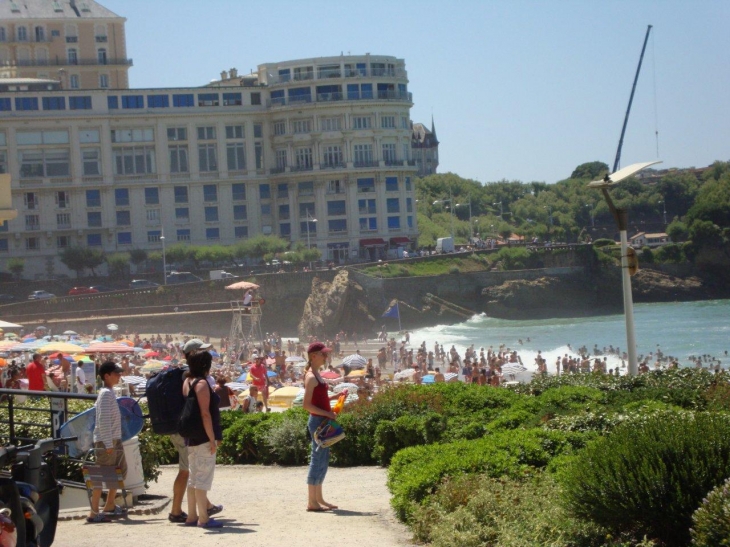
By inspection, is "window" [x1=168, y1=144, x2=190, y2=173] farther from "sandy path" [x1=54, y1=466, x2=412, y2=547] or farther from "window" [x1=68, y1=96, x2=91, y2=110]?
"sandy path" [x1=54, y1=466, x2=412, y2=547]

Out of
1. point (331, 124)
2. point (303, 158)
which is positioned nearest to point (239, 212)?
point (303, 158)

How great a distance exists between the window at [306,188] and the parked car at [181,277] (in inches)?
510

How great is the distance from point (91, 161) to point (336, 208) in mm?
17611

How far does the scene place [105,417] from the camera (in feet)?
28.8

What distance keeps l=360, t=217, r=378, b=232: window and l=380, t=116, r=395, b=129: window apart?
22.1 feet

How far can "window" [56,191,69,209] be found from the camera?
258 ft

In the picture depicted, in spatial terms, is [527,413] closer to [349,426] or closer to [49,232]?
[349,426]

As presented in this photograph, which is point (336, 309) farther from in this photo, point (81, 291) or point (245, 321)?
point (81, 291)

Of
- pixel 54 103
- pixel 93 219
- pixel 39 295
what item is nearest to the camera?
pixel 39 295

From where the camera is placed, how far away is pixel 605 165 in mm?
146125

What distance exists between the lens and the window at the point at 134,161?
8100 cm

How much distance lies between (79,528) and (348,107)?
72.3 meters

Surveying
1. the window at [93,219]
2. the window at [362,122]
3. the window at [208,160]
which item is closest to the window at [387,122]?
the window at [362,122]

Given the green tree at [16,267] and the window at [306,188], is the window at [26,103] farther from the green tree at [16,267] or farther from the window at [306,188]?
the window at [306,188]
